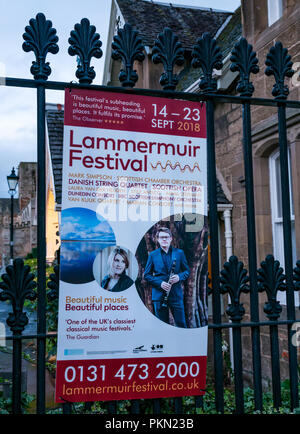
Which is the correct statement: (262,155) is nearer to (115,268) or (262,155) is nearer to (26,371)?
(26,371)

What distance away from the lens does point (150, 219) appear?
2.38 meters

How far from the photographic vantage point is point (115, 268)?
229 cm

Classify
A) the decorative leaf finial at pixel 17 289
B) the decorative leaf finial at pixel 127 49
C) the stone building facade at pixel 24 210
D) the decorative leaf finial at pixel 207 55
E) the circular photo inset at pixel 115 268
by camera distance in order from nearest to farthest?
the decorative leaf finial at pixel 17 289, the circular photo inset at pixel 115 268, the decorative leaf finial at pixel 127 49, the decorative leaf finial at pixel 207 55, the stone building facade at pixel 24 210

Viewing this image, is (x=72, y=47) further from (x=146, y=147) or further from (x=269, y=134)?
(x=269, y=134)

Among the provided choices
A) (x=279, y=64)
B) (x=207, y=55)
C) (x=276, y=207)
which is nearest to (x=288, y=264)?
(x=279, y=64)

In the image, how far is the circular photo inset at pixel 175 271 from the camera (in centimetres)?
235

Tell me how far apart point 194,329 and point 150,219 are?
2.14 feet

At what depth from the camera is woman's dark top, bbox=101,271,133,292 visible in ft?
7.46

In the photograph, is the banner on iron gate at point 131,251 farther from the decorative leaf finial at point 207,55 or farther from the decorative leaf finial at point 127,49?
the decorative leaf finial at point 207,55

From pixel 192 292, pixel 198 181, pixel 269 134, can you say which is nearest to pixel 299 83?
pixel 269 134

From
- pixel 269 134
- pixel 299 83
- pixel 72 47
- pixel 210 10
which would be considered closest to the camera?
pixel 72 47

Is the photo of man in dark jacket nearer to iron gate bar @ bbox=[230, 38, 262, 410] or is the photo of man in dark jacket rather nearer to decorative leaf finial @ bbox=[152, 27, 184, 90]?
iron gate bar @ bbox=[230, 38, 262, 410]

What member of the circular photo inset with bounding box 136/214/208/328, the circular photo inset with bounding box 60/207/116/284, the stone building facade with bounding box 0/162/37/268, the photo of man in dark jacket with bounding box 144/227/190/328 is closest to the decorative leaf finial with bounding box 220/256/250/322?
the circular photo inset with bounding box 136/214/208/328

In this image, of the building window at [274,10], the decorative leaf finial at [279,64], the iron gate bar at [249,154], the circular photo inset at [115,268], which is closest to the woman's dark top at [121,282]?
the circular photo inset at [115,268]
